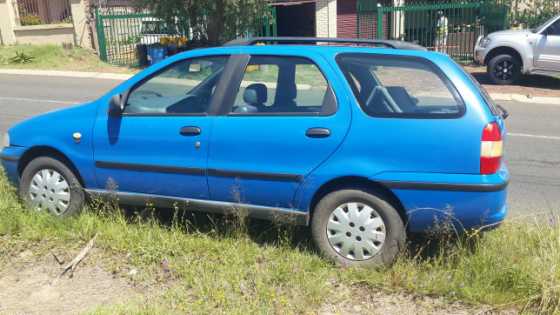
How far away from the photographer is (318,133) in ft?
13.9

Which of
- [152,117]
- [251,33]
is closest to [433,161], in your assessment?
[152,117]

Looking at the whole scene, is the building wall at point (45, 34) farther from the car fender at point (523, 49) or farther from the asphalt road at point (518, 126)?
the car fender at point (523, 49)

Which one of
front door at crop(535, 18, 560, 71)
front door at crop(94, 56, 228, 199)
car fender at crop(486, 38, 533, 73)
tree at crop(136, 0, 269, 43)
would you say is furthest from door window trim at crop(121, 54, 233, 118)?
tree at crop(136, 0, 269, 43)

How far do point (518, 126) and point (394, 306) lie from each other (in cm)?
745

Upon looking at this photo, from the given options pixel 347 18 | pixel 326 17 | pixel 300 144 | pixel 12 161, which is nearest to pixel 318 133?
pixel 300 144

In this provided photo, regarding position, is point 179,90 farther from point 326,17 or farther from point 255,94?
point 326,17

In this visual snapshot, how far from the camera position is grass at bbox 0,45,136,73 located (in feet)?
68.6

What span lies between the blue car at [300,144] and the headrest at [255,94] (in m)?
0.01

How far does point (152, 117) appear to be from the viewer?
4.74 metres

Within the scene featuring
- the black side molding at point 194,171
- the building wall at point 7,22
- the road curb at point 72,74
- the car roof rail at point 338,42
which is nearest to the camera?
the black side molding at point 194,171

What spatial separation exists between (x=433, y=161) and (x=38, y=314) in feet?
9.08

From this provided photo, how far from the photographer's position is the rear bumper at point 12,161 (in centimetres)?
522

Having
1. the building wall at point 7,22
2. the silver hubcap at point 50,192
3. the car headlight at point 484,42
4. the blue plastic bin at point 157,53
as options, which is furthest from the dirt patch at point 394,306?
the building wall at point 7,22

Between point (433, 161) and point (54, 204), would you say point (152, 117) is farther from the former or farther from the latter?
point (433, 161)
